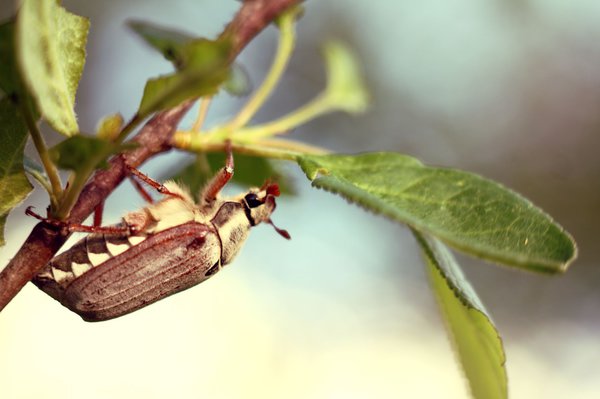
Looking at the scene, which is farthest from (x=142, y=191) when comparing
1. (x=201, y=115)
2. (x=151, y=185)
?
(x=201, y=115)

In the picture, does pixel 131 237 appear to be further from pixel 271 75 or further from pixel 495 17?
pixel 495 17

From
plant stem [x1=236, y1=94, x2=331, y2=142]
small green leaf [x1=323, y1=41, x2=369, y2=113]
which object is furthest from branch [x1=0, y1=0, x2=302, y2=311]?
small green leaf [x1=323, y1=41, x2=369, y2=113]

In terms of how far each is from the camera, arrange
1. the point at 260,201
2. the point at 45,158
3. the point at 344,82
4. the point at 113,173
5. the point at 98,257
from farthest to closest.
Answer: the point at 344,82 < the point at 260,201 < the point at 98,257 < the point at 113,173 < the point at 45,158

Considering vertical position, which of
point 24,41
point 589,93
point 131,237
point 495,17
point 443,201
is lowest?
point 131,237

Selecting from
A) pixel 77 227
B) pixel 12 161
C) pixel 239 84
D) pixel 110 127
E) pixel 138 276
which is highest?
pixel 239 84

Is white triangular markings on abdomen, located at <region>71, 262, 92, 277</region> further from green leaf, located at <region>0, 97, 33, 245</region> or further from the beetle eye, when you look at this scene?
the beetle eye

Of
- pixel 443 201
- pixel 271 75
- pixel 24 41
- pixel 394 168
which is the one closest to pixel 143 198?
pixel 271 75

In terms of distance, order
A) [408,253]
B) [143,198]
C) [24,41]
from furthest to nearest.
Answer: [408,253] → [143,198] → [24,41]

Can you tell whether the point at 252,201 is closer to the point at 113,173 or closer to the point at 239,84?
the point at 239,84
